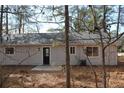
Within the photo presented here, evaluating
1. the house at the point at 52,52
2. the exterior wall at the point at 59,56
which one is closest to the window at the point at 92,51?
the house at the point at 52,52

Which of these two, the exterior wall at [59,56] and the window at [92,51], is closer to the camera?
the exterior wall at [59,56]

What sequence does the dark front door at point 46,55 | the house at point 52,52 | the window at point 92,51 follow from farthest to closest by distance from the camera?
the dark front door at point 46,55
the window at point 92,51
the house at point 52,52

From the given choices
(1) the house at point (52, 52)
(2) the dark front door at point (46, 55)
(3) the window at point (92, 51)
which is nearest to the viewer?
(1) the house at point (52, 52)

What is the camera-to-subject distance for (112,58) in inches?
648

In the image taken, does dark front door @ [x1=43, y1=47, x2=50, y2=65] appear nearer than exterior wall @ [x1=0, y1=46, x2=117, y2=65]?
No

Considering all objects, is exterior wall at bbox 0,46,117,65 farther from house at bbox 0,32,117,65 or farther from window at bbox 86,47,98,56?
window at bbox 86,47,98,56

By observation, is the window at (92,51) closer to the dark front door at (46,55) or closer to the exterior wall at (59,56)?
the exterior wall at (59,56)

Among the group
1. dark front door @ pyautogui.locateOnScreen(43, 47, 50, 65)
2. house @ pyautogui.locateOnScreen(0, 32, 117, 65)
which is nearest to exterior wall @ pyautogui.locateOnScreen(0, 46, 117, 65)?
house @ pyautogui.locateOnScreen(0, 32, 117, 65)

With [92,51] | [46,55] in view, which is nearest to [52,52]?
[46,55]

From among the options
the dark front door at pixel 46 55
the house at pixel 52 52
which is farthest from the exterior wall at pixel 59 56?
the dark front door at pixel 46 55

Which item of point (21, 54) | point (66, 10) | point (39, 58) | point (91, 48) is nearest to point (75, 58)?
point (91, 48)

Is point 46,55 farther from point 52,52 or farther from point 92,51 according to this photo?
point 92,51
